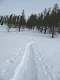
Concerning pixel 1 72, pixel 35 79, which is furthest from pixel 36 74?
pixel 1 72

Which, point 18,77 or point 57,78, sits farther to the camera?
point 57,78

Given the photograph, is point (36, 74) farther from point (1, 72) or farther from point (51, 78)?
point (1, 72)

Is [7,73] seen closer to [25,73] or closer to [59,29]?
[25,73]

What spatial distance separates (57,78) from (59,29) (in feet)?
204

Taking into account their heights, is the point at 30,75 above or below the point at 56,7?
below

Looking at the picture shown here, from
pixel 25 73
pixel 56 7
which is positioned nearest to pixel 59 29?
pixel 56 7

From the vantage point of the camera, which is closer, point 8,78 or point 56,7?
point 8,78

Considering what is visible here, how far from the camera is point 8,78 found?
645 centimetres

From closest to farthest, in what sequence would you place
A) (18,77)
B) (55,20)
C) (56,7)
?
1. (18,77)
2. (55,20)
3. (56,7)

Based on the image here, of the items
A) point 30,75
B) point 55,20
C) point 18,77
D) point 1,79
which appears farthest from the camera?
point 55,20

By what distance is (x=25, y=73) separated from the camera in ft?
24.6

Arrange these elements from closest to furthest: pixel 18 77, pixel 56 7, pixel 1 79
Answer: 1. pixel 1 79
2. pixel 18 77
3. pixel 56 7

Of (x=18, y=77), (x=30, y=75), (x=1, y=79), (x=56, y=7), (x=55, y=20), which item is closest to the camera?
(x=1, y=79)

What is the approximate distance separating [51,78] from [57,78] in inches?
13.2
